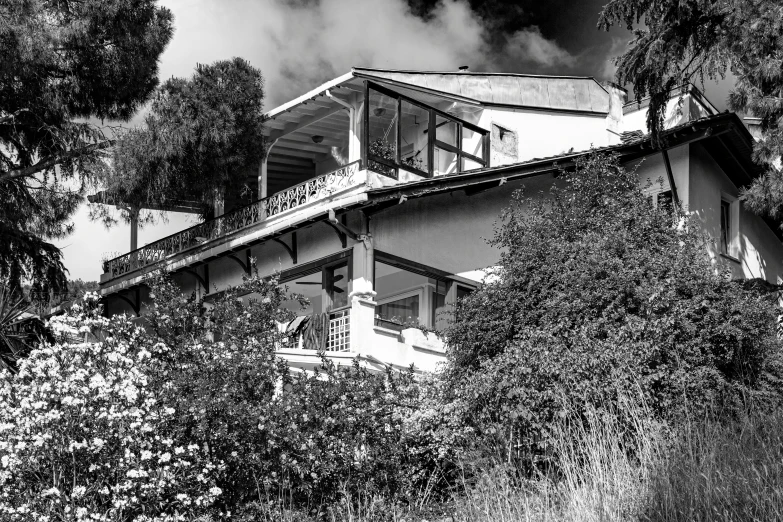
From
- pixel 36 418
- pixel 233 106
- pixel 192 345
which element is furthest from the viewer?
pixel 233 106

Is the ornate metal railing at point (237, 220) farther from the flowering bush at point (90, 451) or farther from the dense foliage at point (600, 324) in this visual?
the flowering bush at point (90, 451)

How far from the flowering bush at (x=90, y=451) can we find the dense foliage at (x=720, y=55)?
33.7 ft

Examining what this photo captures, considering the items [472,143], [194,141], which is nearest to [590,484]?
[194,141]

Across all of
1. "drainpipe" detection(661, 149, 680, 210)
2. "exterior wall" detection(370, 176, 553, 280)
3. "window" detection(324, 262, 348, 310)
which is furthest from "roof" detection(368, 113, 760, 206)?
"window" detection(324, 262, 348, 310)

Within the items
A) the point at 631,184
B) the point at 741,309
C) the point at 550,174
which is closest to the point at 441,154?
the point at 550,174

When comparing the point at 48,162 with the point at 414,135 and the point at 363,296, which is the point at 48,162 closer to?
the point at 363,296

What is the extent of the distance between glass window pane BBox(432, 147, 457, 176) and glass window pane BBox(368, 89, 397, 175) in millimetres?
1017

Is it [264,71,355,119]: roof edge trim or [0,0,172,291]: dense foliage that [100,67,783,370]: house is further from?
[0,0,172,291]: dense foliage

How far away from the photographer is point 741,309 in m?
11.4

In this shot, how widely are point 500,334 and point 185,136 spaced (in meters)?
7.43

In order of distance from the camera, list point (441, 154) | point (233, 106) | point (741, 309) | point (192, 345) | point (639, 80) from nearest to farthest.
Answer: point (192, 345) < point (741, 309) < point (639, 80) < point (233, 106) < point (441, 154)

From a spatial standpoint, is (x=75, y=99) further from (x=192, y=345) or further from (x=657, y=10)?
(x=657, y=10)

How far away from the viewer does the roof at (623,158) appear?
54.5 ft

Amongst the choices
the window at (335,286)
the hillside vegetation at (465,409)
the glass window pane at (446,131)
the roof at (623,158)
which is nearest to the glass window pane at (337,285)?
the window at (335,286)
